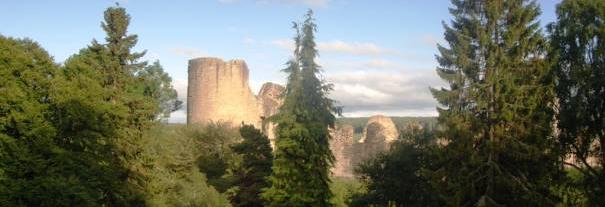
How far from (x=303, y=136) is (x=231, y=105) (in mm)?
22573

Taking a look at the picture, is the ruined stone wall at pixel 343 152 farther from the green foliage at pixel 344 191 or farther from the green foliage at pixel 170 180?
the green foliage at pixel 170 180

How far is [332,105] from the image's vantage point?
23969 millimetres

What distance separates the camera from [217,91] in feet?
146

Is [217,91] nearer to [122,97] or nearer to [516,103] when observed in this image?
[122,97]

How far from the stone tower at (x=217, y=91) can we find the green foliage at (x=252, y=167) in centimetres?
1689

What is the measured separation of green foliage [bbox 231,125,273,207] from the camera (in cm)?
2652

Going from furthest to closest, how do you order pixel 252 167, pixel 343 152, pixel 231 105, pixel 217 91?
pixel 231 105
pixel 343 152
pixel 217 91
pixel 252 167

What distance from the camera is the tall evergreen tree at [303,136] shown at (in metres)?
22.7

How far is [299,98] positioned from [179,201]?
608 cm

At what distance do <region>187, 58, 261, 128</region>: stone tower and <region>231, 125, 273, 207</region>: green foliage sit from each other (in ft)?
55.4

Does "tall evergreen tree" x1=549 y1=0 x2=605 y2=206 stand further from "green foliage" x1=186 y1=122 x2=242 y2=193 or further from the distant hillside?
"green foliage" x1=186 y1=122 x2=242 y2=193

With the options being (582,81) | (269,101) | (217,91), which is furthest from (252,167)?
(269,101)

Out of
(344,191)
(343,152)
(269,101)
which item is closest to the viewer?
(344,191)

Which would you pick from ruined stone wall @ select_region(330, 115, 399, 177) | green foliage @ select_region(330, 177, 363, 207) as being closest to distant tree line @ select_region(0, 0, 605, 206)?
green foliage @ select_region(330, 177, 363, 207)
